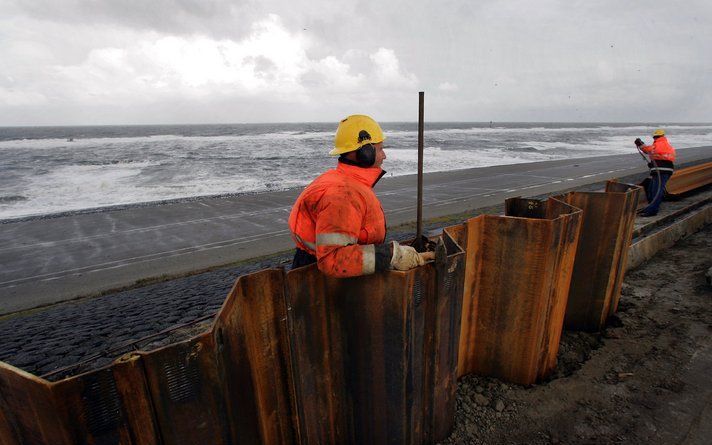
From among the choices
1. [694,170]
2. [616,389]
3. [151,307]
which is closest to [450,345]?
[616,389]

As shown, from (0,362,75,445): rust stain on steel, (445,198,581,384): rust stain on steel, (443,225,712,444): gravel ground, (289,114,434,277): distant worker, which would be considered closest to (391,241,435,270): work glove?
(289,114,434,277): distant worker

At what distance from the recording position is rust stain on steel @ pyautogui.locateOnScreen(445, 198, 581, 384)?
3037mm

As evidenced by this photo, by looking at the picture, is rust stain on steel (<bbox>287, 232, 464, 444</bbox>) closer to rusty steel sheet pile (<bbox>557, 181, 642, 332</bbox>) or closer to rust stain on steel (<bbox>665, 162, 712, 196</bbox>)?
rusty steel sheet pile (<bbox>557, 181, 642, 332</bbox>)

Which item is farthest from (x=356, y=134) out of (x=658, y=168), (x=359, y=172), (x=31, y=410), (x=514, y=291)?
(x=658, y=168)

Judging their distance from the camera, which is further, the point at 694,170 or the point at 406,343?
the point at 694,170

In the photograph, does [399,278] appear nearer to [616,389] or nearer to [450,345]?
[450,345]

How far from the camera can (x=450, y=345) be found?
2.59 m

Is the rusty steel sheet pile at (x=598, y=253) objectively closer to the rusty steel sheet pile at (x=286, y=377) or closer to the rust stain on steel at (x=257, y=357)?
the rusty steel sheet pile at (x=286, y=377)

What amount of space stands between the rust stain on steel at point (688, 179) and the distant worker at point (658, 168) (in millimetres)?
1156

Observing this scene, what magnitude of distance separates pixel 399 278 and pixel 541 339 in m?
1.75

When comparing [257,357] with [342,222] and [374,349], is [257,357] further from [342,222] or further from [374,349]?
[342,222]

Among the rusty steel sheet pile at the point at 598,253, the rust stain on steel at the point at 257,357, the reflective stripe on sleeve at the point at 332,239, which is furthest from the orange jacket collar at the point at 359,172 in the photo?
the rusty steel sheet pile at the point at 598,253

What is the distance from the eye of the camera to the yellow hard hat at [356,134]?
7.89ft

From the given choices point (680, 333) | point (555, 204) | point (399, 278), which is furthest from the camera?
point (680, 333)
